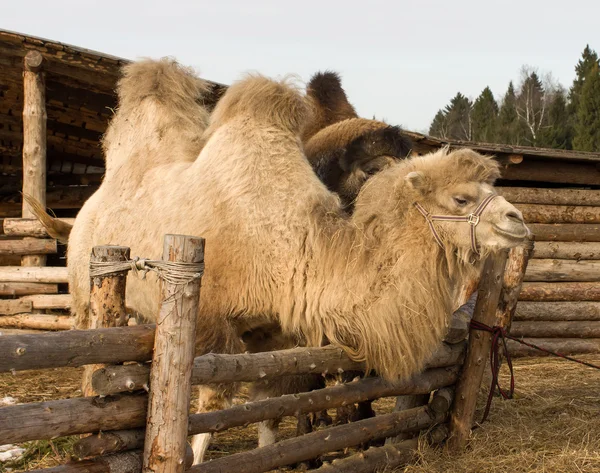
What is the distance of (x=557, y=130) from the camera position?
143 feet

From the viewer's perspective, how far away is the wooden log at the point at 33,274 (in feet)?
31.1

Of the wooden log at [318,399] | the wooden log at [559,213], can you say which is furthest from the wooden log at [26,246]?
the wooden log at [559,213]

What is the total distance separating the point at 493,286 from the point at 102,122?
25.5 feet

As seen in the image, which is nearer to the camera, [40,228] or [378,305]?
[378,305]

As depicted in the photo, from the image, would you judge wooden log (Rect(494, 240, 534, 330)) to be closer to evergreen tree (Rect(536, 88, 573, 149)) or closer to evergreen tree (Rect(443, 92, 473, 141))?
evergreen tree (Rect(536, 88, 573, 149))

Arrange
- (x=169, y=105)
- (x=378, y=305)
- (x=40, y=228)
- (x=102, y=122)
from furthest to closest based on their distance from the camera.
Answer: (x=102, y=122) → (x=40, y=228) → (x=169, y=105) → (x=378, y=305)

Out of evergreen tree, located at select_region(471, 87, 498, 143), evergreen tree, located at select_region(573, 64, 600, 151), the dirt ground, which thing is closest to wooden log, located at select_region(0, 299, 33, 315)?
the dirt ground

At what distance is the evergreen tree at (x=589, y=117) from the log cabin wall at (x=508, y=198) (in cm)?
2804

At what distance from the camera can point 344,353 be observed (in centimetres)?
452

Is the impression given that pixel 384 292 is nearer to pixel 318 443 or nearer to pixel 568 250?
pixel 318 443

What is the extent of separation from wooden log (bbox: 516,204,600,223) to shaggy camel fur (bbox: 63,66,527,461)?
6803 millimetres

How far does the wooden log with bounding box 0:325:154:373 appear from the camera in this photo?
2.83 metres

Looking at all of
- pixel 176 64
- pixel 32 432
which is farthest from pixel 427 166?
pixel 176 64

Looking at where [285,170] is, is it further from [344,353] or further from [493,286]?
[493,286]
